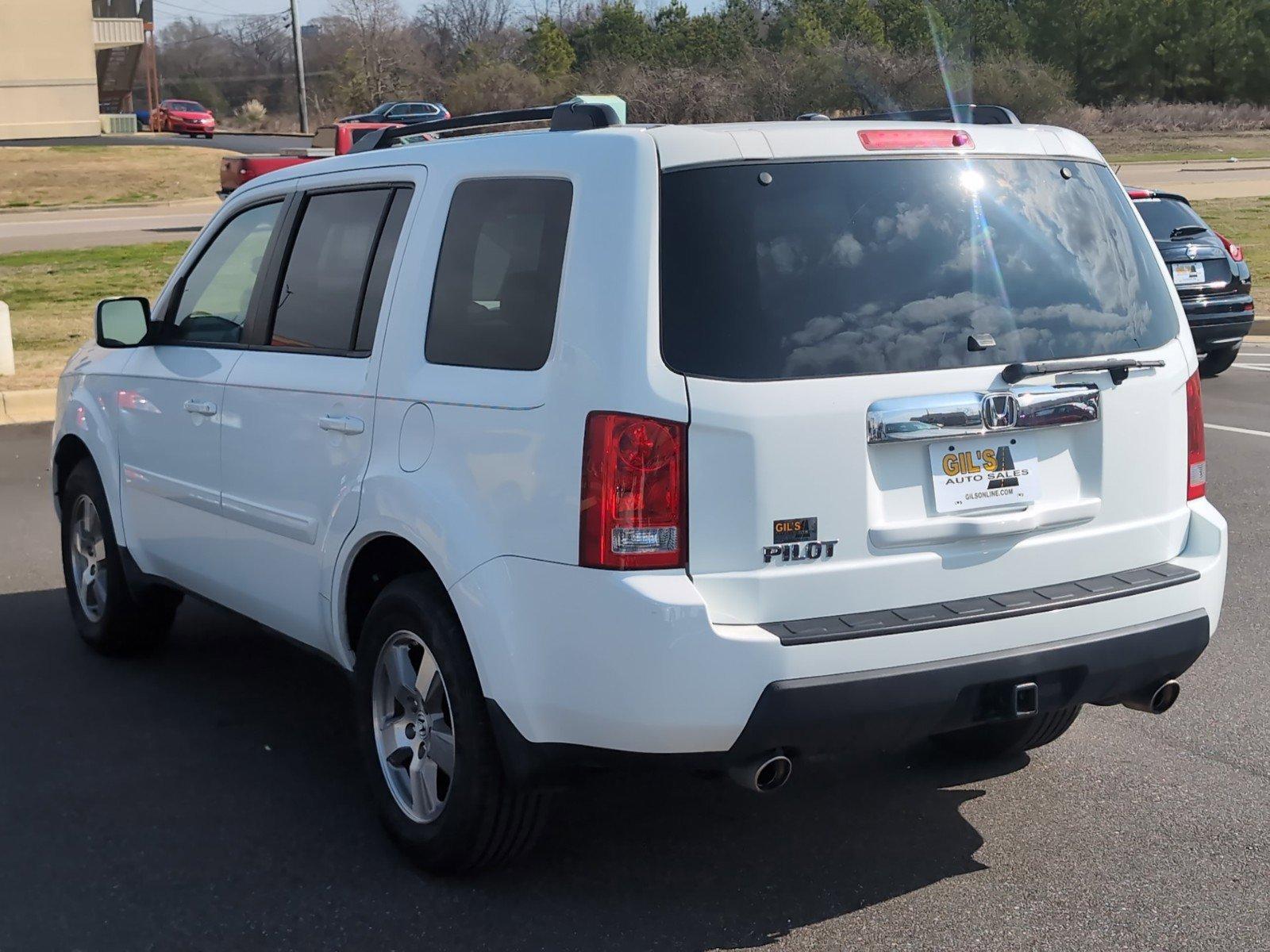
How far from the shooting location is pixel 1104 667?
3803 millimetres

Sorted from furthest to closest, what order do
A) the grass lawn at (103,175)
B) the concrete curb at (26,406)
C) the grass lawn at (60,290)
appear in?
the grass lawn at (103,175)
the grass lawn at (60,290)
the concrete curb at (26,406)

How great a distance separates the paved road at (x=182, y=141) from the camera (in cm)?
5456

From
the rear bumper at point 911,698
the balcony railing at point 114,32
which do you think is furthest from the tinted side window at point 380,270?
the balcony railing at point 114,32

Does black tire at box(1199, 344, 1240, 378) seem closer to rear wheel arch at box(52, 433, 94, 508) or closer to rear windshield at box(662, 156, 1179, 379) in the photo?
rear wheel arch at box(52, 433, 94, 508)

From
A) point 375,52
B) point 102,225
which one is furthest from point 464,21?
point 102,225

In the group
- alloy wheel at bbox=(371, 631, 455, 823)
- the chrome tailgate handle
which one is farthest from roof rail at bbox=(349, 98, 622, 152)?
alloy wheel at bbox=(371, 631, 455, 823)

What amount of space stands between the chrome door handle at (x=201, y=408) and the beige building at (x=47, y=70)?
213ft

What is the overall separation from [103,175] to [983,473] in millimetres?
42112

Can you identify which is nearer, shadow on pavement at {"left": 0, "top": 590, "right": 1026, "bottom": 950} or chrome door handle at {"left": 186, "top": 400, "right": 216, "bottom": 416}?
shadow on pavement at {"left": 0, "top": 590, "right": 1026, "bottom": 950}

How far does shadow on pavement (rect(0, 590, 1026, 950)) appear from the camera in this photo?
3.80 m

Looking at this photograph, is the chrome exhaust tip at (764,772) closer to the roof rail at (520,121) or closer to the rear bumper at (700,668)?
the rear bumper at (700,668)

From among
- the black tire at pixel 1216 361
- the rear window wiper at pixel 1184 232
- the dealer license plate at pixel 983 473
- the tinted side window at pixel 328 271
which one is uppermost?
the tinted side window at pixel 328 271

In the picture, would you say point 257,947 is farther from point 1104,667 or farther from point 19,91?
point 19,91

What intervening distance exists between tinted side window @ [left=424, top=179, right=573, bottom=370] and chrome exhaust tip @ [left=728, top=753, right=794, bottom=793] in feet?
3.47
